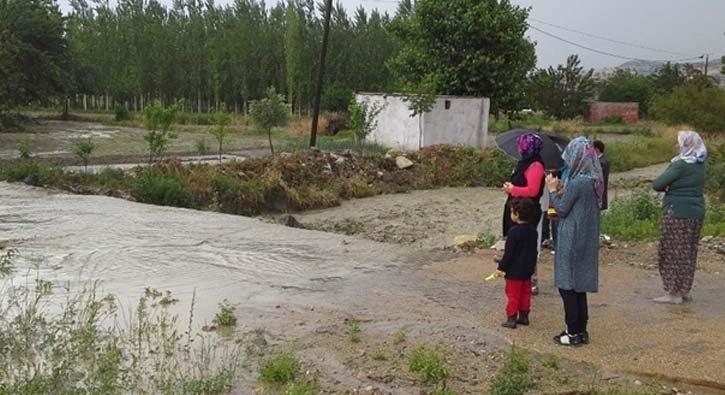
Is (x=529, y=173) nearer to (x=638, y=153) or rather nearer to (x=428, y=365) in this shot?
(x=428, y=365)

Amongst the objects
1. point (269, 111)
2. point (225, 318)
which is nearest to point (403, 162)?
point (269, 111)

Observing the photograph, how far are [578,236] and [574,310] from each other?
58 cm

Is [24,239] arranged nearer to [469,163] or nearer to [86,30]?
[469,163]

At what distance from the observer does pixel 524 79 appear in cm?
3123

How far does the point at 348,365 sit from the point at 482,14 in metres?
25.4

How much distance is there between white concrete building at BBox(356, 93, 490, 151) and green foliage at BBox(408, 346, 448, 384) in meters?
21.1

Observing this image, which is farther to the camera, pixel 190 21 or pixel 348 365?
pixel 190 21

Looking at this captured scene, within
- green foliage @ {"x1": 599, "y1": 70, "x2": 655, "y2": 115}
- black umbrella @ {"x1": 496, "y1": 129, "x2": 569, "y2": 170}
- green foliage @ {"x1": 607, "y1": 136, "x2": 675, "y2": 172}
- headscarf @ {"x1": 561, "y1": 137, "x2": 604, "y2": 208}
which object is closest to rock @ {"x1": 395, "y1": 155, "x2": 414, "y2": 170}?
green foliage @ {"x1": 607, "y1": 136, "x2": 675, "y2": 172}

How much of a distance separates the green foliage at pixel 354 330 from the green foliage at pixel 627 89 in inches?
2314

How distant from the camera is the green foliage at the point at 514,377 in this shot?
15.6 ft

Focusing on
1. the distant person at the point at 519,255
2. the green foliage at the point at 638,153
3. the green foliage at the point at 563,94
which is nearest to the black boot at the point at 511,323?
the distant person at the point at 519,255

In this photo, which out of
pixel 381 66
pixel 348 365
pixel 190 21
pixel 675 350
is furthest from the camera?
pixel 190 21

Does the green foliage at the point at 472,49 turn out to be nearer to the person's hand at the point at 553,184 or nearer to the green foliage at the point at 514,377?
the person's hand at the point at 553,184

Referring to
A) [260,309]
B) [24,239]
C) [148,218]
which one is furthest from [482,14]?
[260,309]
